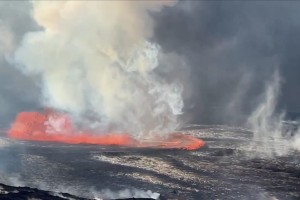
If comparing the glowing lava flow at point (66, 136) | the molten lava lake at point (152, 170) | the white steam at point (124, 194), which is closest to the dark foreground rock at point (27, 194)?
the molten lava lake at point (152, 170)

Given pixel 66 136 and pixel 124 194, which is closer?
pixel 124 194

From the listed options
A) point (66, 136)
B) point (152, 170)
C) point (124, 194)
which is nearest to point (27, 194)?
point (124, 194)

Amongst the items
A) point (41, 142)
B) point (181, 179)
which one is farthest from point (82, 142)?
point (181, 179)

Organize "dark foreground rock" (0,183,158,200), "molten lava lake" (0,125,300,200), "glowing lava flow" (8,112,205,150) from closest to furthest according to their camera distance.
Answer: "dark foreground rock" (0,183,158,200) → "molten lava lake" (0,125,300,200) → "glowing lava flow" (8,112,205,150)

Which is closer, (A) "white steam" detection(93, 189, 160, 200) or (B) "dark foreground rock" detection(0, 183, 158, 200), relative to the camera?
(B) "dark foreground rock" detection(0, 183, 158, 200)

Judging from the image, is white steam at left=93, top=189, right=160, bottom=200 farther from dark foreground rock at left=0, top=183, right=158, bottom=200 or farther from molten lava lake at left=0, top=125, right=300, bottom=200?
dark foreground rock at left=0, top=183, right=158, bottom=200

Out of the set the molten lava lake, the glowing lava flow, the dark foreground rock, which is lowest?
the dark foreground rock

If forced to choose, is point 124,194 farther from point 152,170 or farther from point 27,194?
point 152,170

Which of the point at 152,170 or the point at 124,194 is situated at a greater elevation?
the point at 152,170

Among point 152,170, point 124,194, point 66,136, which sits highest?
point 66,136

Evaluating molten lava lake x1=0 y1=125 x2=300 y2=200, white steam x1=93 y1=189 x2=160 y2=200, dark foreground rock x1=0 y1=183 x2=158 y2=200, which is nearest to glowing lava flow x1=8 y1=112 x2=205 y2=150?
molten lava lake x1=0 y1=125 x2=300 y2=200

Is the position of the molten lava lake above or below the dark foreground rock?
above
